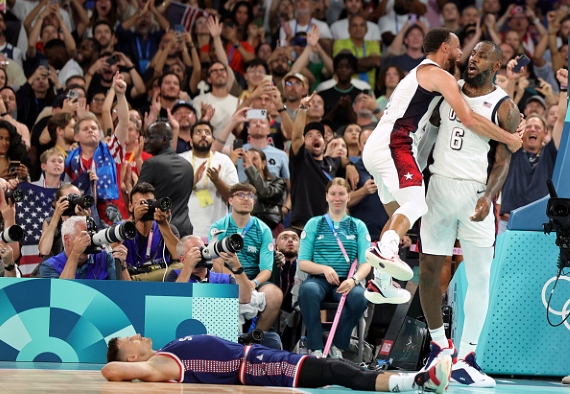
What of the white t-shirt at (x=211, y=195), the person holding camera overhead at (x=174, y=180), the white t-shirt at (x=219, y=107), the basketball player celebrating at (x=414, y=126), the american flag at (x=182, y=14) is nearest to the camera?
the basketball player celebrating at (x=414, y=126)

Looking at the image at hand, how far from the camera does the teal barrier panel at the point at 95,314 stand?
323 inches

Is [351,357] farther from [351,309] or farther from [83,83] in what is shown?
[83,83]

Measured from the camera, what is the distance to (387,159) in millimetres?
7082

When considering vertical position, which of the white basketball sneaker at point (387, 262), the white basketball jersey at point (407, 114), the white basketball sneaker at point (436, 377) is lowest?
the white basketball sneaker at point (436, 377)

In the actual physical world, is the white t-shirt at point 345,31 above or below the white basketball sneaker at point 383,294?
above

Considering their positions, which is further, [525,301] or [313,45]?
[313,45]

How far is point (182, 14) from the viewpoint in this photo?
14594mm

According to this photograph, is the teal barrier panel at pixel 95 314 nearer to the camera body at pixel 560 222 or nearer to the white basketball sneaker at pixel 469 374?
the white basketball sneaker at pixel 469 374

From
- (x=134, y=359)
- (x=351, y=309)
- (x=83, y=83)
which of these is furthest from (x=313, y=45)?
(x=134, y=359)

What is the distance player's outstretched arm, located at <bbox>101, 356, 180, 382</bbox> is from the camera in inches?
253

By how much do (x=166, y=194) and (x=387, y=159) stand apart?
3.85m

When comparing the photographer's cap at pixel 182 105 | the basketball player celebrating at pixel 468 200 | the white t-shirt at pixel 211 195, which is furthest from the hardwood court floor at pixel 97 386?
the photographer's cap at pixel 182 105

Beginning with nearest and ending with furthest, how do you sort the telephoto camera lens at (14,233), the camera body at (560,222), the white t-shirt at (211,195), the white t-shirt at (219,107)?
the camera body at (560,222) < the telephoto camera lens at (14,233) < the white t-shirt at (211,195) < the white t-shirt at (219,107)

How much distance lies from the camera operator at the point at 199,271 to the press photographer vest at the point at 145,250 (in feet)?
0.97
